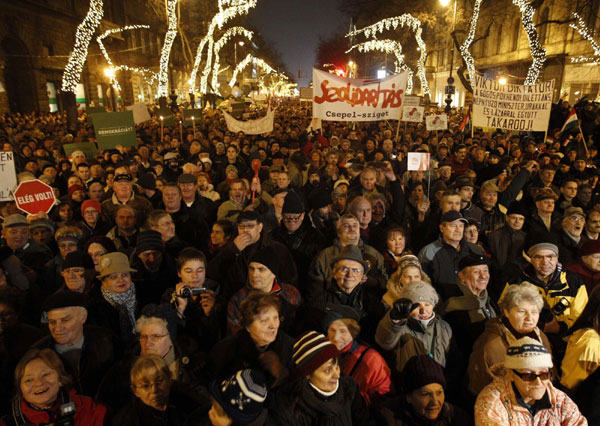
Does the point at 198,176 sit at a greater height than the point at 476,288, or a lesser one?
greater

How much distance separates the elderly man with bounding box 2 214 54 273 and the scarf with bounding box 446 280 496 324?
390 cm

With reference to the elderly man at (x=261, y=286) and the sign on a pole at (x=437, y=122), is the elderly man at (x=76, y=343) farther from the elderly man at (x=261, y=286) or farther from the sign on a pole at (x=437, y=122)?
the sign on a pole at (x=437, y=122)

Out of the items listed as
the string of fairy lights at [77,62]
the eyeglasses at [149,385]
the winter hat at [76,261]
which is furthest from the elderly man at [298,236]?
the string of fairy lights at [77,62]

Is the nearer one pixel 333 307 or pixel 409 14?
pixel 333 307

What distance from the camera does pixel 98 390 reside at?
2568 millimetres

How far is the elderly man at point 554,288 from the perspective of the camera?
127 inches

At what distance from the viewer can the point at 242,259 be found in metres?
3.87

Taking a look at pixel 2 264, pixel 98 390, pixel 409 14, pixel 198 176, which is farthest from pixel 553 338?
pixel 409 14

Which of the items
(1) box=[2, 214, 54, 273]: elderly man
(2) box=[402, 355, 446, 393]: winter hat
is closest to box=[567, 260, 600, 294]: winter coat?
(2) box=[402, 355, 446, 393]: winter hat

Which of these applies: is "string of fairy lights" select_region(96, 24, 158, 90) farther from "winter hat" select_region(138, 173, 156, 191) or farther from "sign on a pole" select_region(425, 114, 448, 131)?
"winter hat" select_region(138, 173, 156, 191)

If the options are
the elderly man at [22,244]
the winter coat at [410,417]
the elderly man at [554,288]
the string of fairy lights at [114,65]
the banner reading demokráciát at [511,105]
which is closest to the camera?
the winter coat at [410,417]

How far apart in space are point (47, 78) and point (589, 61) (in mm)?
36616

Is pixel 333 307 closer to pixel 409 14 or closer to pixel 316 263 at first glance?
pixel 316 263

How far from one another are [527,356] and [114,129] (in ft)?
31.9
